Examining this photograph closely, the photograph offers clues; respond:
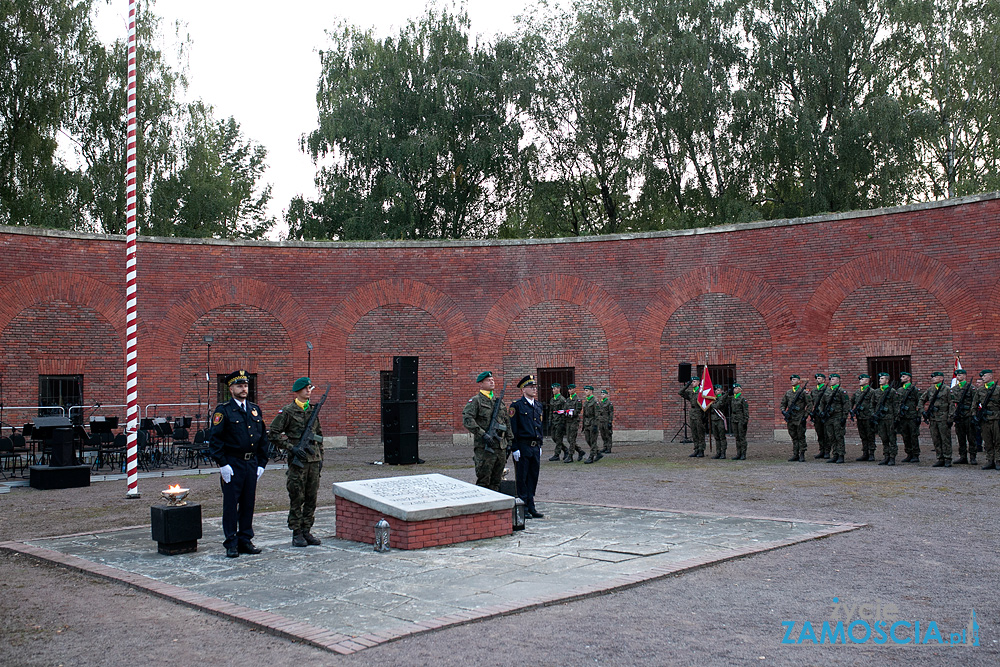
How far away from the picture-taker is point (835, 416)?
1827cm

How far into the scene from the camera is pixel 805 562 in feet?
26.1

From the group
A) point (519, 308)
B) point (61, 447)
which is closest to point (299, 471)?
point (61, 447)

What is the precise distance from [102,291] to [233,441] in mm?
14722

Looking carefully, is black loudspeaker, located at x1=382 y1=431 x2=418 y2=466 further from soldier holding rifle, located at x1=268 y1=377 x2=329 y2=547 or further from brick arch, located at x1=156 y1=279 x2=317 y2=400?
soldier holding rifle, located at x1=268 y1=377 x2=329 y2=547

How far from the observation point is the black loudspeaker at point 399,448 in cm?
1920

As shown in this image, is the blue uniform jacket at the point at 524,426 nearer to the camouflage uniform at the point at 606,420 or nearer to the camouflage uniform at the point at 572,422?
the camouflage uniform at the point at 572,422

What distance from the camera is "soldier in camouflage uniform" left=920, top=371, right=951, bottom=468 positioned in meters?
16.3

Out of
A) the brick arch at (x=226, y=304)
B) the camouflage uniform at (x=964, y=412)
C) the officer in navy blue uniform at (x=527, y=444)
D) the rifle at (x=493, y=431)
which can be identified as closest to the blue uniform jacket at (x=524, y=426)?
the officer in navy blue uniform at (x=527, y=444)

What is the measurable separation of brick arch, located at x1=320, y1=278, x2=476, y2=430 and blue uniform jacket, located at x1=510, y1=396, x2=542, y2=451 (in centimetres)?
1298

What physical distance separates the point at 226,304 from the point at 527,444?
1467 centimetres

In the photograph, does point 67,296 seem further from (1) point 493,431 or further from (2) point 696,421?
(2) point 696,421

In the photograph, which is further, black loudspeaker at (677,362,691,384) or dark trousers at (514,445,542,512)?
black loudspeaker at (677,362,691,384)

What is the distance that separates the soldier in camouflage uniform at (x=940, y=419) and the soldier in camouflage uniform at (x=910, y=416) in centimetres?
44

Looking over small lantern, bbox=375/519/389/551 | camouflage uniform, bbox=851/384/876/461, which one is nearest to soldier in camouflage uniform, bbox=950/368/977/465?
camouflage uniform, bbox=851/384/876/461
